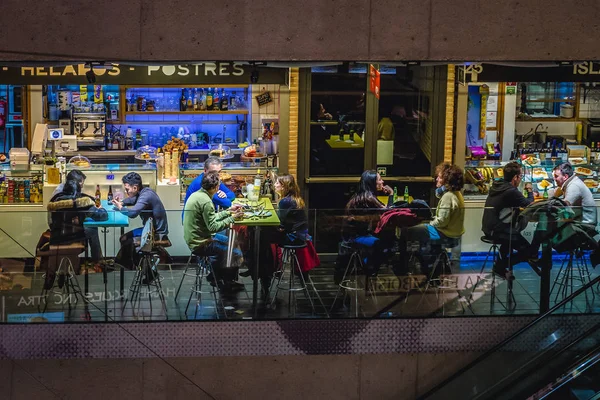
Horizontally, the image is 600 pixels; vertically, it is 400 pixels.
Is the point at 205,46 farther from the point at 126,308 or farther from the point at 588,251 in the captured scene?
the point at 588,251

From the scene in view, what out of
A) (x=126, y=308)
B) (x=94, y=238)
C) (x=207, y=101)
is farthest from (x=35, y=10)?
(x=207, y=101)

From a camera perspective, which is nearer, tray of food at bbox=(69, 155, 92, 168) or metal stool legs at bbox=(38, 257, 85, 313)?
metal stool legs at bbox=(38, 257, 85, 313)

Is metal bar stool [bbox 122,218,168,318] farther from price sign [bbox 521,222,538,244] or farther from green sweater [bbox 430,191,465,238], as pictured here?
price sign [bbox 521,222,538,244]

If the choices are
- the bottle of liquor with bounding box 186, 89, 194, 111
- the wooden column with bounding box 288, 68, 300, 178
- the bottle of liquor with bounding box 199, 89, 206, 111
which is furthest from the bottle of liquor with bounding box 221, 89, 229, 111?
the wooden column with bounding box 288, 68, 300, 178

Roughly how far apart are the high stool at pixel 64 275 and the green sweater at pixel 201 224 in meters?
0.97

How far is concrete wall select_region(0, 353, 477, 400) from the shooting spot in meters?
9.26

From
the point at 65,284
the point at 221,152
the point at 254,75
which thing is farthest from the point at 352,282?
the point at 221,152

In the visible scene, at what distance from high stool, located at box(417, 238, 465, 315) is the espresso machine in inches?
253

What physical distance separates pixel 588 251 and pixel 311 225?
8.73 feet

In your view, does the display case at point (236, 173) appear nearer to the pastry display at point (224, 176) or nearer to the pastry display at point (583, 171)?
the pastry display at point (224, 176)

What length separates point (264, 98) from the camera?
13867 millimetres

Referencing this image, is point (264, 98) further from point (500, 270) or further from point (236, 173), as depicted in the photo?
point (500, 270)

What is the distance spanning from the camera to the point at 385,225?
9234 millimetres

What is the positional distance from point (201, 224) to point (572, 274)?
11.7 feet
